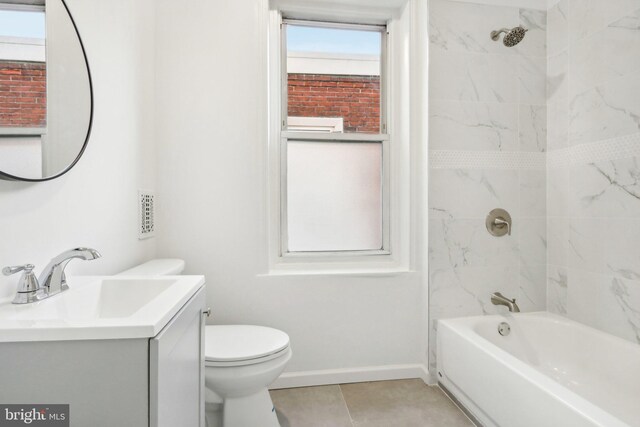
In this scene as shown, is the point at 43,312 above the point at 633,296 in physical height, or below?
above

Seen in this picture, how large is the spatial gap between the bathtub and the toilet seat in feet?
2.98

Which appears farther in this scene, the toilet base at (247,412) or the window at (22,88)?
the toilet base at (247,412)

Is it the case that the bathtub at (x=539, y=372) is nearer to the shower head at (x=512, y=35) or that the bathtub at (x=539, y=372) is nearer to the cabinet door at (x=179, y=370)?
the cabinet door at (x=179, y=370)

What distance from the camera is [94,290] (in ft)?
3.38

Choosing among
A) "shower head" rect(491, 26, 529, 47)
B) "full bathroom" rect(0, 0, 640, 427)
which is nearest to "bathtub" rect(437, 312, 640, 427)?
"full bathroom" rect(0, 0, 640, 427)

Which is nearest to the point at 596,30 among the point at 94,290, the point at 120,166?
the point at 120,166

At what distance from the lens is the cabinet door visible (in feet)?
2.14

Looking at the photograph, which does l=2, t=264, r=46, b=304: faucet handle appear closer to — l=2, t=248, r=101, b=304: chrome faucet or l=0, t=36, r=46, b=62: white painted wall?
l=2, t=248, r=101, b=304: chrome faucet

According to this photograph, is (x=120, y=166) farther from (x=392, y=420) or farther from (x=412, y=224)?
(x=392, y=420)

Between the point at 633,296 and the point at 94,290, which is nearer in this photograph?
the point at 94,290

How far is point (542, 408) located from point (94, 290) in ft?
5.11

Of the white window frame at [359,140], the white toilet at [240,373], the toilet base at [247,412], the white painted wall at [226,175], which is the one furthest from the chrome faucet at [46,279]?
the white window frame at [359,140]

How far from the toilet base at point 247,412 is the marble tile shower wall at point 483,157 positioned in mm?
1042

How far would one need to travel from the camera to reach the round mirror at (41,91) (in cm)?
87
